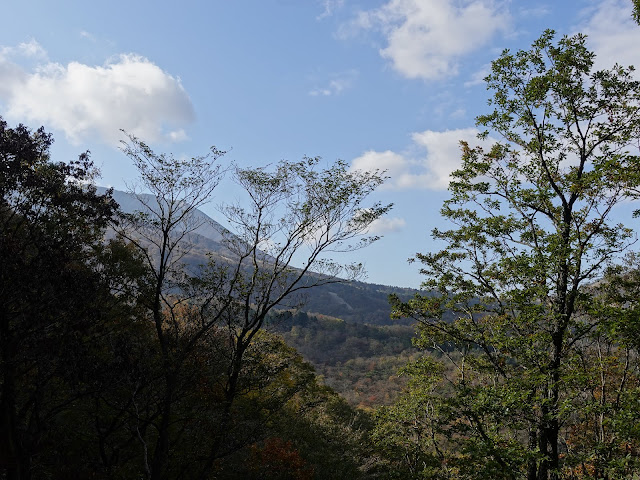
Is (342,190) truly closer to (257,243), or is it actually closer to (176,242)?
(257,243)

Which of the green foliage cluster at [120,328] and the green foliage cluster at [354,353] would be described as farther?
the green foliage cluster at [354,353]

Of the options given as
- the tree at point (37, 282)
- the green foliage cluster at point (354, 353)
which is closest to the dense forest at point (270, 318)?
the tree at point (37, 282)

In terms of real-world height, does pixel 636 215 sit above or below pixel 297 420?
above

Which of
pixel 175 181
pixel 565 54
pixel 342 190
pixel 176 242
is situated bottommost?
pixel 176 242

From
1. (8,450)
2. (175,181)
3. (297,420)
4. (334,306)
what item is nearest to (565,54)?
(175,181)

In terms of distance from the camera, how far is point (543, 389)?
9.84 meters

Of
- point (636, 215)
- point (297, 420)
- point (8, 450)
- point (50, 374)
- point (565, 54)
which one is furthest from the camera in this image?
point (297, 420)

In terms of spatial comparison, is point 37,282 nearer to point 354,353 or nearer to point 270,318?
point 270,318

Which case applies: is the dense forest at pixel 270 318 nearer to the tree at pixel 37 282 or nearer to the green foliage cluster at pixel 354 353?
the tree at pixel 37 282

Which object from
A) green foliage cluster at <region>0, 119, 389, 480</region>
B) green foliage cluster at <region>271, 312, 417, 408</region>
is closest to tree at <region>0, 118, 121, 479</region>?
green foliage cluster at <region>0, 119, 389, 480</region>

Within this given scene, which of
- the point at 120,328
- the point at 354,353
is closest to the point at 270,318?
the point at 120,328

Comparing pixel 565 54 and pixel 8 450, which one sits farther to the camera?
pixel 565 54

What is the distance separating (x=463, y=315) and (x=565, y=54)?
25.6 feet

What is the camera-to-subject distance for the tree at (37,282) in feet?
27.7
